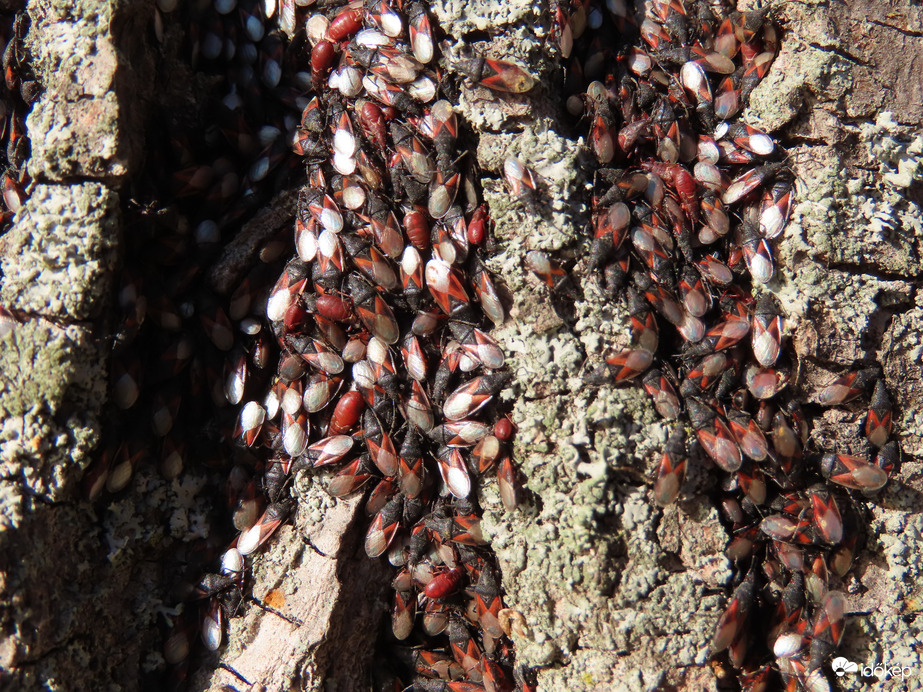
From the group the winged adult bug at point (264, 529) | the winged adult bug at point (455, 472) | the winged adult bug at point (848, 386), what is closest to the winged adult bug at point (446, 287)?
the winged adult bug at point (455, 472)

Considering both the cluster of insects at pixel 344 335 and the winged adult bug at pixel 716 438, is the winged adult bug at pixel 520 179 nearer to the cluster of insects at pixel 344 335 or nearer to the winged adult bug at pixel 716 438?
the cluster of insects at pixel 344 335

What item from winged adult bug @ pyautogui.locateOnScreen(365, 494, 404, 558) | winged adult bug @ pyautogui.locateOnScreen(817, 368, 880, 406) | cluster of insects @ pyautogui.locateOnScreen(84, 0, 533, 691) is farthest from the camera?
winged adult bug @ pyautogui.locateOnScreen(365, 494, 404, 558)

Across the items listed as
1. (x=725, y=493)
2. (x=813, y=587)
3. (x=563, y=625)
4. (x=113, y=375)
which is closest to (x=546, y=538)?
(x=563, y=625)

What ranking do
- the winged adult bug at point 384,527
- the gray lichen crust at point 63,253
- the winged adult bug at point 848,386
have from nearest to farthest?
the gray lichen crust at point 63,253, the winged adult bug at point 848,386, the winged adult bug at point 384,527

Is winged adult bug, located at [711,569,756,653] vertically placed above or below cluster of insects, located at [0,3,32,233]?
below

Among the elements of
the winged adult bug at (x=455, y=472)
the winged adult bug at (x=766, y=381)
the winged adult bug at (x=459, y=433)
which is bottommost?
the winged adult bug at (x=455, y=472)

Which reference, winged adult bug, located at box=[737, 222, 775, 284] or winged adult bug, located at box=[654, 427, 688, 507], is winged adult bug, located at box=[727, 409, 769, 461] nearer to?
winged adult bug, located at box=[654, 427, 688, 507]

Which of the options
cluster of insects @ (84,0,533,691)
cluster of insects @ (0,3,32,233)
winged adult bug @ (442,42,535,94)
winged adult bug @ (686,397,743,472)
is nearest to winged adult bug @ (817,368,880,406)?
winged adult bug @ (686,397,743,472)

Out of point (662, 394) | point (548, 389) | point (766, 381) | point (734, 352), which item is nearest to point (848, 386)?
point (766, 381)
